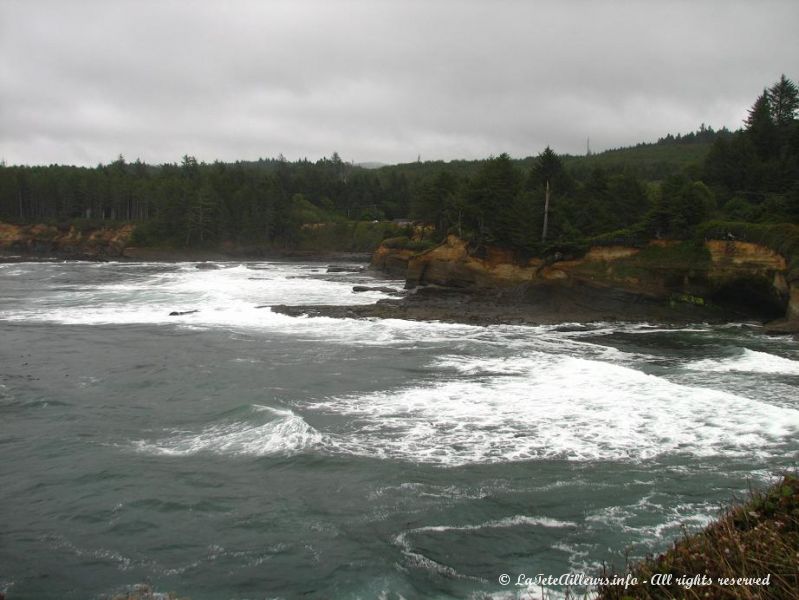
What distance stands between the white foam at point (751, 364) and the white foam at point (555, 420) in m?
3.27

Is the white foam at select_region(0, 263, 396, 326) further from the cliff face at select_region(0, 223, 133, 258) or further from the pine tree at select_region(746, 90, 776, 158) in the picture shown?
the pine tree at select_region(746, 90, 776, 158)

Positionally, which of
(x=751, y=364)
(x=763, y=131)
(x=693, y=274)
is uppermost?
(x=763, y=131)

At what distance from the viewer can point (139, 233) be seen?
283ft

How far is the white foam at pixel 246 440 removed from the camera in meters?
12.5

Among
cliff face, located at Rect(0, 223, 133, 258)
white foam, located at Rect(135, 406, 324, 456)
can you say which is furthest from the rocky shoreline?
cliff face, located at Rect(0, 223, 133, 258)

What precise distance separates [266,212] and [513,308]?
66802 millimetres

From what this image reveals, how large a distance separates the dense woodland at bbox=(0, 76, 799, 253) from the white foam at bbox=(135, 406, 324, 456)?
25.5 meters

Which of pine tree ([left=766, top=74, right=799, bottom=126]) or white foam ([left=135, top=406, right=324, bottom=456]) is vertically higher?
pine tree ([left=766, top=74, right=799, bottom=126])

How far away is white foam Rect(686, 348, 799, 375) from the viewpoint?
19.1 m

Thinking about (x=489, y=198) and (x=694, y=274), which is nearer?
A: (x=694, y=274)

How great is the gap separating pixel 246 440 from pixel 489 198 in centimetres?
3077

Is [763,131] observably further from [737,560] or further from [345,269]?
[737,560]

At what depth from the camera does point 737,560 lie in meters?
5.07

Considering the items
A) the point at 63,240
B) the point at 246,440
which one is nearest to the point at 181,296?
the point at 246,440
